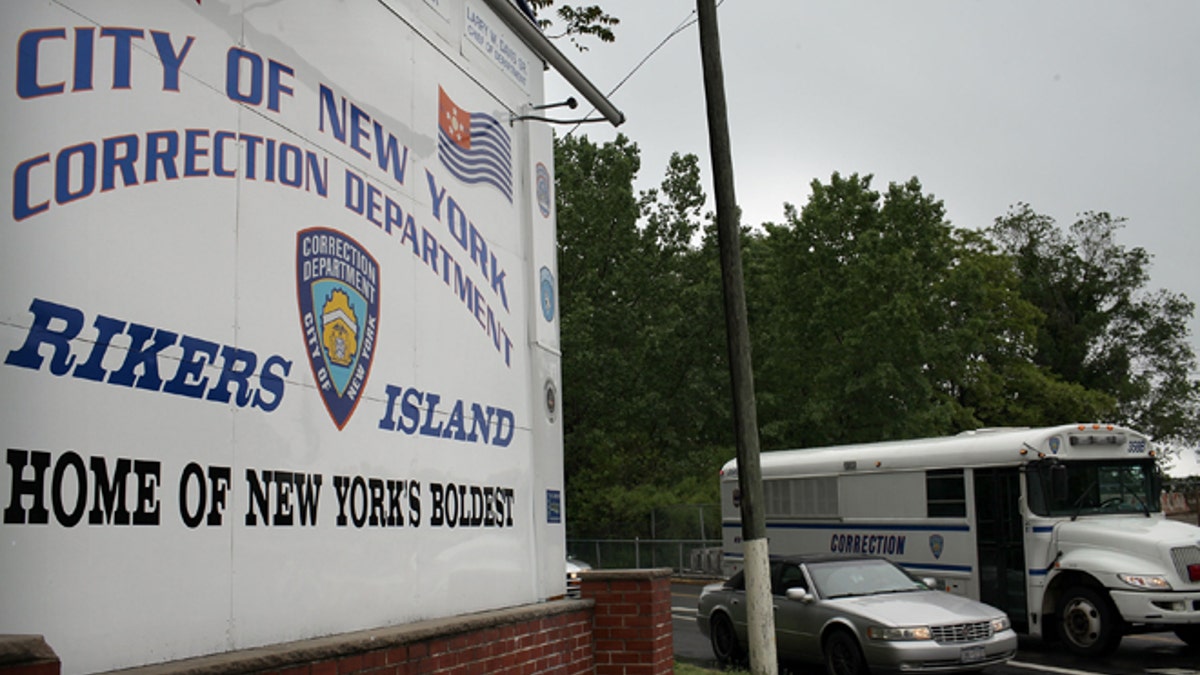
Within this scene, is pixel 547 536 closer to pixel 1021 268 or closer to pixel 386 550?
pixel 386 550

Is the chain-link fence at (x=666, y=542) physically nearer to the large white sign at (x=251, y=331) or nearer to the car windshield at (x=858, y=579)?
the car windshield at (x=858, y=579)

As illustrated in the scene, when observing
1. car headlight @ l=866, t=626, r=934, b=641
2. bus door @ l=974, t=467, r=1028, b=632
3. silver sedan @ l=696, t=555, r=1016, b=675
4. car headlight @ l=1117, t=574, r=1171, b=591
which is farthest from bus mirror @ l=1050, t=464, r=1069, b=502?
car headlight @ l=866, t=626, r=934, b=641

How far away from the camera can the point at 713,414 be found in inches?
1532

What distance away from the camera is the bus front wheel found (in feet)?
46.5

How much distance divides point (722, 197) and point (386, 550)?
5.60 m

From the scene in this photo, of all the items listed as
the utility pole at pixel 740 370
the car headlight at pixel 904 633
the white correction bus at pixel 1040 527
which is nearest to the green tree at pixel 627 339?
the white correction bus at pixel 1040 527

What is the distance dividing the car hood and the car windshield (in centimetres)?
19

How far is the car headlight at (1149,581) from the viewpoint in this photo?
13781 millimetres

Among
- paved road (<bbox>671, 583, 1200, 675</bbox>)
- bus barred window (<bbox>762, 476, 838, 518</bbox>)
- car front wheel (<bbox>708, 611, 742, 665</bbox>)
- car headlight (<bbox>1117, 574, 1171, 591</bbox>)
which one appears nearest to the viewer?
paved road (<bbox>671, 583, 1200, 675</bbox>)

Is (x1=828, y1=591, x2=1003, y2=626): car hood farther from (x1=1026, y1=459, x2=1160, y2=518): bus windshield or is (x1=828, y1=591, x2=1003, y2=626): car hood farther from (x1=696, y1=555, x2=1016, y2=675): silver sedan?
(x1=1026, y1=459, x2=1160, y2=518): bus windshield

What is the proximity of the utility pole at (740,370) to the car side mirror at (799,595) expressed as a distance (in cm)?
286

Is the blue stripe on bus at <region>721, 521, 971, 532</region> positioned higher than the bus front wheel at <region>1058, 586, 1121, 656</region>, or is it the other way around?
the blue stripe on bus at <region>721, 521, 971, 532</region>

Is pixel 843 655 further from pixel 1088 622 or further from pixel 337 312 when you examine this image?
pixel 337 312

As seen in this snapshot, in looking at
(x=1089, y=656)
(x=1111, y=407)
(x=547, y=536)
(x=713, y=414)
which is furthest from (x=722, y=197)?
(x=1111, y=407)
